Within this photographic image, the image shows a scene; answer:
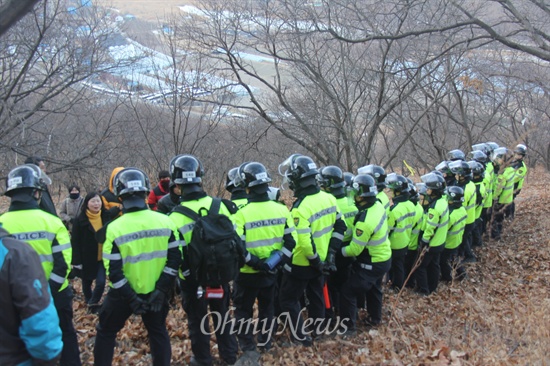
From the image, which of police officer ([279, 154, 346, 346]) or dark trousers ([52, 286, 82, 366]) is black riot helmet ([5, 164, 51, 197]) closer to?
dark trousers ([52, 286, 82, 366])

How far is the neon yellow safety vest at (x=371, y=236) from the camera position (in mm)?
7062

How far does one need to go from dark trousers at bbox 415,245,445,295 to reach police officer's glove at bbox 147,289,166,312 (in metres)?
5.62

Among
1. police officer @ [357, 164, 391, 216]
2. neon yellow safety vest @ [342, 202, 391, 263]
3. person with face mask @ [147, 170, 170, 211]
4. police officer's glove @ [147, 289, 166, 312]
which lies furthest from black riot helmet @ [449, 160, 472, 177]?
police officer's glove @ [147, 289, 166, 312]

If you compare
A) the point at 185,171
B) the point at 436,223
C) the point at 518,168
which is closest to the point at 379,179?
the point at 436,223

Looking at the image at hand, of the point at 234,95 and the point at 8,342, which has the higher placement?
the point at 234,95

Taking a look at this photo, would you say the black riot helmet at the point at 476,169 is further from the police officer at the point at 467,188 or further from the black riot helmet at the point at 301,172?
the black riot helmet at the point at 301,172

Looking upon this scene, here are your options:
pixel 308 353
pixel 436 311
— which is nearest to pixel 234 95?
pixel 436 311

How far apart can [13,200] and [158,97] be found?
988cm

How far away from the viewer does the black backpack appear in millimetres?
5145

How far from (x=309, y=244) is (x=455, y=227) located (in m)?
4.54

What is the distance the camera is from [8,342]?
321 centimetres

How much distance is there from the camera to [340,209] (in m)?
7.79

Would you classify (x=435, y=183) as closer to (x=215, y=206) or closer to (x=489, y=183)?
(x=489, y=183)

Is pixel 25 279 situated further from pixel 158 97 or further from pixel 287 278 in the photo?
pixel 158 97
